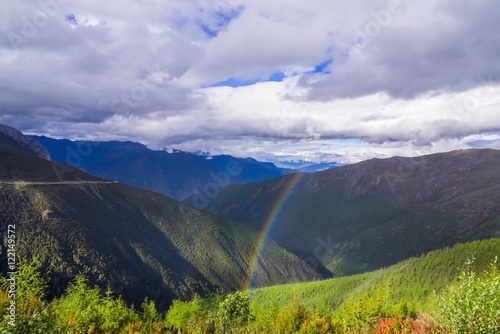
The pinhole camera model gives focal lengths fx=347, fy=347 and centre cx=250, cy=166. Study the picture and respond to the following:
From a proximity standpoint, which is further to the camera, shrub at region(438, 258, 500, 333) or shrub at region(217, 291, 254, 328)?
shrub at region(217, 291, 254, 328)

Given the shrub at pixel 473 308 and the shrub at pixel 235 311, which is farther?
the shrub at pixel 235 311

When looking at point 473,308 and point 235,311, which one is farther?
point 235,311

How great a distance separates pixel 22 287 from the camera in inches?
2906

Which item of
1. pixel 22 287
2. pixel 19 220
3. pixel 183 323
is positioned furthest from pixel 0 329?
pixel 19 220

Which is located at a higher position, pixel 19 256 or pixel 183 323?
pixel 19 256

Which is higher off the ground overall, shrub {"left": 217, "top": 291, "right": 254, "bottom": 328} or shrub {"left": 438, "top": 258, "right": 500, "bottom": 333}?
shrub {"left": 438, "top": 258, "right": 500, "bottom": 333}

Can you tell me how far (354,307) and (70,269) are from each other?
164 meters

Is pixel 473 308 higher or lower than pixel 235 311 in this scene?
higher

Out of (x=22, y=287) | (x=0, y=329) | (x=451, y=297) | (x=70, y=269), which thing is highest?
(x=0, y=329)

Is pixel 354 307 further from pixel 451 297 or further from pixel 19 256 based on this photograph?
pixel 19 256

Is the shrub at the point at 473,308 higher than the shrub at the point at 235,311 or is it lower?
higher

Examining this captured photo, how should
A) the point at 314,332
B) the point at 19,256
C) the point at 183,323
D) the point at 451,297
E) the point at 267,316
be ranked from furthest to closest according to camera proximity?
1. the point at 19,256
2. the point at 183,323
3. the point at 267,316
4. the point at 314,332
5. the point at 451,297

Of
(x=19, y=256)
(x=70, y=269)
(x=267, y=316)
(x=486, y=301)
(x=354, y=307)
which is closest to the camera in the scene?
(x=486, y=301)

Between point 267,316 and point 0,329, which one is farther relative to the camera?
point 267,316
